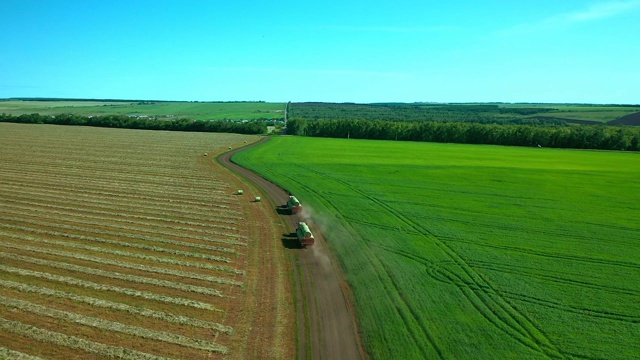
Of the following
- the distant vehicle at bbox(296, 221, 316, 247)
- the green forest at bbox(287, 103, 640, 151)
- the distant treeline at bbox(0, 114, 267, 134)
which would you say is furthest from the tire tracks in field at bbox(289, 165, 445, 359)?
the distant treeline at bbox(0, 114, 267, 134)

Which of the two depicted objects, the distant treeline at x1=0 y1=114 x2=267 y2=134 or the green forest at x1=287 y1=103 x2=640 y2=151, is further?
the distant treeline at x1=0 y1=114 x2=267 y2=134

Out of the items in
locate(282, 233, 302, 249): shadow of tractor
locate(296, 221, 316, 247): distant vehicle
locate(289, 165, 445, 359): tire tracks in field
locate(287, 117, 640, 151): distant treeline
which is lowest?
locate(289, 165, 445, 359): tire tracks in field

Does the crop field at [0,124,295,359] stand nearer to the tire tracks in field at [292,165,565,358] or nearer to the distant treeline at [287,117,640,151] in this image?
the tire tracks in field at [292,165,565,358]

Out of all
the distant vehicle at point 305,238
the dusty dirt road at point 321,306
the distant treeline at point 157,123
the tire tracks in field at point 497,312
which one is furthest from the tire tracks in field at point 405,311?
the distant treeline at point 157,123

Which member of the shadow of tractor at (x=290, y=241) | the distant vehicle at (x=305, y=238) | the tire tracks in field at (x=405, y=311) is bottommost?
the tire tracks in field at (x=405, y=311)

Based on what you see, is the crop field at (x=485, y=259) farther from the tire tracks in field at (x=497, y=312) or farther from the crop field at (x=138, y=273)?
the crop field at (x=138, y=273)

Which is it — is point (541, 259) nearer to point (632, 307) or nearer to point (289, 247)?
point (632, 307)

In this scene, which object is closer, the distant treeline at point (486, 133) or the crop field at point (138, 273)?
the crop field at point (138, 273)
